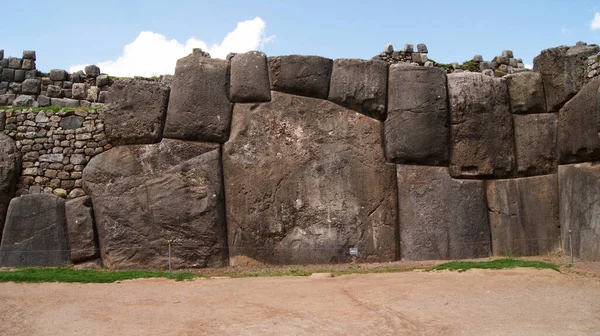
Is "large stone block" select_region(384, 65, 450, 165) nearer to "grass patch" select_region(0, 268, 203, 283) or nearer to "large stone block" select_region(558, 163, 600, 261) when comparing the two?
"large stone block" select_region(558, 163, 600, 261)

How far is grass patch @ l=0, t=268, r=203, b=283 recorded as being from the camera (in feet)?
33.4

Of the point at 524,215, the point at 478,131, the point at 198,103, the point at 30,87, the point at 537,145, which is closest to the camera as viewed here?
the point at 198,103

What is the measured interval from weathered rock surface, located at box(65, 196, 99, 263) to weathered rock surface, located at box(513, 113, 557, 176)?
9185 mm

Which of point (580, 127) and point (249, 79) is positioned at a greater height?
point (249, 79)

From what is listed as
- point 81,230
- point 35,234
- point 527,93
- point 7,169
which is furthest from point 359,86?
point 7,169

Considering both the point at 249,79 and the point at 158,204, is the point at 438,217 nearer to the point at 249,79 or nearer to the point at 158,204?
the point at 249,79

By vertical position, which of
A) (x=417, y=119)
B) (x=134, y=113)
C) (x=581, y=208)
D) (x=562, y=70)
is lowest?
(x=581, y=208)

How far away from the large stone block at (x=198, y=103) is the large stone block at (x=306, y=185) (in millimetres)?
326

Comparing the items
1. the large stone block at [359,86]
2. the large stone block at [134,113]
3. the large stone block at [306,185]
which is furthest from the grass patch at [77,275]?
the large stone block at [359,86]

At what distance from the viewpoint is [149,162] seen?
12.2m

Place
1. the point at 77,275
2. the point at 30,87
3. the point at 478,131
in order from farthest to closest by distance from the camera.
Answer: the point at 30,87, the point at 478,131, the point at 77,275

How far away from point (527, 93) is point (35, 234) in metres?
10.9

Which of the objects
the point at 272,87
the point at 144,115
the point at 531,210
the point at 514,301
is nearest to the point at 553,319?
the point at 514,301

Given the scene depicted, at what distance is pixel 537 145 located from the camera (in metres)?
12.9
